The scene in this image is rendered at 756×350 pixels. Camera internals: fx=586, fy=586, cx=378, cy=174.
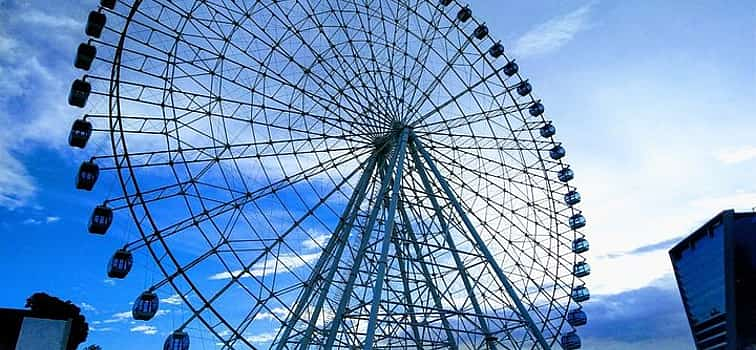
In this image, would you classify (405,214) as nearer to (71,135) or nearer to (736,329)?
(71,135)

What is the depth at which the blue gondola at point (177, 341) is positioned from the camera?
17781 mm

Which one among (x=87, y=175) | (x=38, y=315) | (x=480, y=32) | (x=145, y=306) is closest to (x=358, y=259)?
(x=145, y=306)

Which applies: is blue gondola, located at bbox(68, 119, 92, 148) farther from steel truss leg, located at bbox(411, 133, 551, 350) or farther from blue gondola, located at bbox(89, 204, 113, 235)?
steel truss leg, located at bbox(411, 133, 551, 350)

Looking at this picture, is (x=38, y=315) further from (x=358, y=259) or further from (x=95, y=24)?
(x=358, y=259)

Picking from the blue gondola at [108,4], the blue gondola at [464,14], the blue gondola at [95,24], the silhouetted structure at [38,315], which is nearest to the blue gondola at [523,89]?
the blue gondola at [464,14]

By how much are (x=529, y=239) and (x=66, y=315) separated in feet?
63.7

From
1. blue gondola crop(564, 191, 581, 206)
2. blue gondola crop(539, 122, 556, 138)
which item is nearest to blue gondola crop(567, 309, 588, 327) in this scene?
blue gondola crop(564, 191, 581, 206)

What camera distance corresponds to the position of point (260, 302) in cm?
1936

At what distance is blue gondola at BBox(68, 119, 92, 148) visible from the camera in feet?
62.5

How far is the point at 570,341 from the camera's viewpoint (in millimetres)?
25172

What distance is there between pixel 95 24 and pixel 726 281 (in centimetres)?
6093

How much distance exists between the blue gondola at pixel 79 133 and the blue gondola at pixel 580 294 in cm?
2080

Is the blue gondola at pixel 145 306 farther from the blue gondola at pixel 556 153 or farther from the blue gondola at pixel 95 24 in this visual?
the blue gondola at pixel 556 153

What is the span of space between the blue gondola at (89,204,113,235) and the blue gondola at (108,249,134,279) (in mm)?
969
